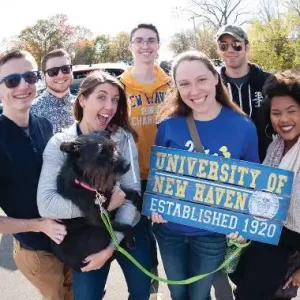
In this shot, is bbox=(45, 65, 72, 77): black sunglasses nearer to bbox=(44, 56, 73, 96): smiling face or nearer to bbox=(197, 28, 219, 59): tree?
bbox=(44, 56, 73, 96): smiling face

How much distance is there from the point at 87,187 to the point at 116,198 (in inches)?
8.9

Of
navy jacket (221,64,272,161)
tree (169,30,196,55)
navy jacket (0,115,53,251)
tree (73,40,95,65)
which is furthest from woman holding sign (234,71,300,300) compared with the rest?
tree (169,30,196,55)

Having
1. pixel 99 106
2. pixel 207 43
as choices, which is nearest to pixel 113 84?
pixel 99 106

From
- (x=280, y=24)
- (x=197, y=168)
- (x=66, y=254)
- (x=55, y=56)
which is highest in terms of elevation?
(x=280, y=24)

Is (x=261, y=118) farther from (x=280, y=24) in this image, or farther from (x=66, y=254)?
(x=280, y=24)

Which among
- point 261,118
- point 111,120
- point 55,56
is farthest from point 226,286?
point 55,56

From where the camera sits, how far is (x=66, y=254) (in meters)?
2.23

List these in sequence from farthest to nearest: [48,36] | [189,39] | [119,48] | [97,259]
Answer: [119,48], [189,39], [48,36], [97,259]

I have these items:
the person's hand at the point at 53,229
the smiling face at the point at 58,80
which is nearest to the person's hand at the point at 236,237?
the person's hand at the point at 53,229

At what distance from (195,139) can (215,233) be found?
0.65 metres

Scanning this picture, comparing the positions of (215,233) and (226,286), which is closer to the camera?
(215,233)

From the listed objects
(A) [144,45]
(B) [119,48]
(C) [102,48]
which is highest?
(B) [119,48]

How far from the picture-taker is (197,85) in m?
2.28

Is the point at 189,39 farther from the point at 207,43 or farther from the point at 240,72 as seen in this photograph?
the point at 240,72
